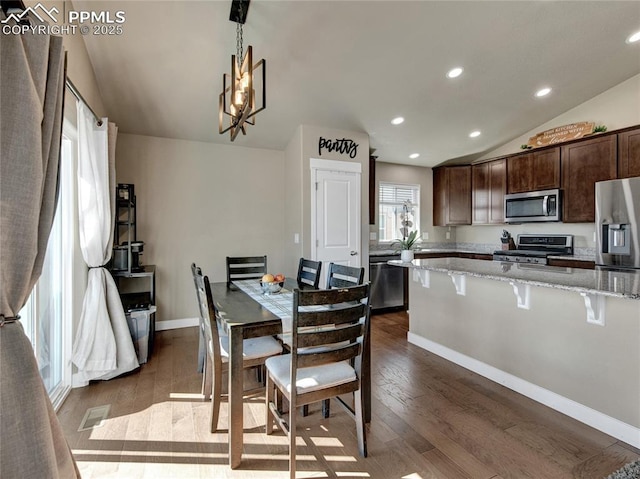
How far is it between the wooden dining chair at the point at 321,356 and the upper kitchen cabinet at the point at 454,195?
443 centimetres

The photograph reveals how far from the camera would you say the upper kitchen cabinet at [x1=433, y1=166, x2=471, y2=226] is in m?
5.55

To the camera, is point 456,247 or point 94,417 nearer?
point 94,417

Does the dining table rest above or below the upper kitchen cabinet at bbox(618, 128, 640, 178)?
below

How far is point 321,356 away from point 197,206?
10.6ft

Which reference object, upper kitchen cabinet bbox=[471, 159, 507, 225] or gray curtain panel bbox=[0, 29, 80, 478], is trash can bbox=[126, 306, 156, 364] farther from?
upper kitchen cabinet bbox=[471, 159, 507, 225]

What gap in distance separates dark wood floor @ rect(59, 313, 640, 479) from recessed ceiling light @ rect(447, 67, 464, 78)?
303cm

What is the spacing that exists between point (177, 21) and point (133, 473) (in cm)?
308

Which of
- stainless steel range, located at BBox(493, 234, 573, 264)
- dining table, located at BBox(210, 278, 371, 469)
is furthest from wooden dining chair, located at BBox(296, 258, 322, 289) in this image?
stainless steel range, located at BBox(493, 234, 573, 264)

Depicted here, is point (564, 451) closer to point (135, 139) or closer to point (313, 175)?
point (313, 175)

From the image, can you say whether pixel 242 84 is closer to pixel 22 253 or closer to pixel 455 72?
pixel 22 253

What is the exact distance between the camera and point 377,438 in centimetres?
192

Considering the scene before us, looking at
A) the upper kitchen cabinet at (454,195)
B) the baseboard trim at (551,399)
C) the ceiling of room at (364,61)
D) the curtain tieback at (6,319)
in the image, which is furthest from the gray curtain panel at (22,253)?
the upper kitchen cabinet at (454,195)

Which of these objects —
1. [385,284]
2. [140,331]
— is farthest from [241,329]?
[385,284]

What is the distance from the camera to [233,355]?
171 cm
